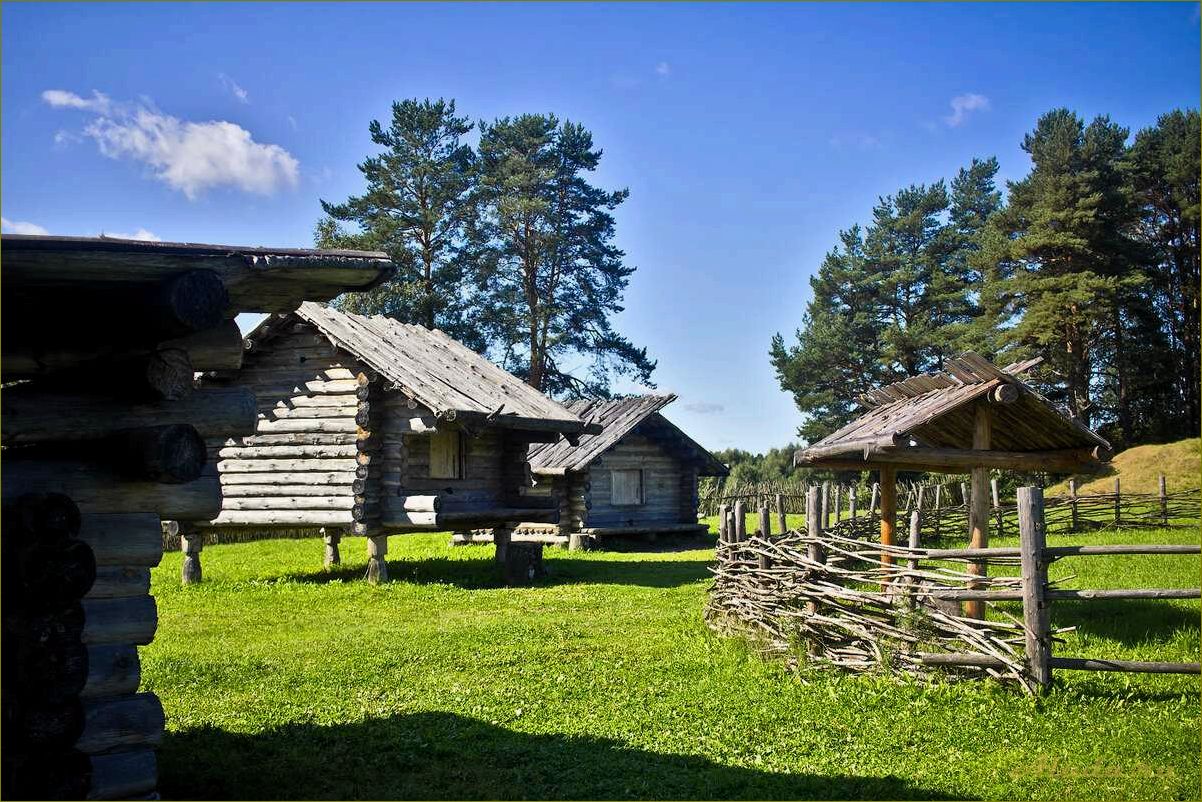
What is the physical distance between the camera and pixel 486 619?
13727mm

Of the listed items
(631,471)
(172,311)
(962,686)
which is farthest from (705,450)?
(172,311)

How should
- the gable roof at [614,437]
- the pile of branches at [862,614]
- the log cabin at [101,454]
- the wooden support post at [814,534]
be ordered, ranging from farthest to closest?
1. the gable roof at [614,437]
2. the wooden support post at [814,534]
3. the pile of branches at [862,614]
4. the log cabin at [101,454]

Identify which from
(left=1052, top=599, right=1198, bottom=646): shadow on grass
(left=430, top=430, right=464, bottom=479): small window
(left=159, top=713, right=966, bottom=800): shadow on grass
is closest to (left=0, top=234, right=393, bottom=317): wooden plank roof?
(left=159, top=713, right=966, bottom=800): shadow on grass

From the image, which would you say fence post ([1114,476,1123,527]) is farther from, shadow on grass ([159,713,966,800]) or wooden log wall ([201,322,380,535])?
shadow on grass ([159,713,966,800])

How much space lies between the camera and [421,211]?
39.7 meters

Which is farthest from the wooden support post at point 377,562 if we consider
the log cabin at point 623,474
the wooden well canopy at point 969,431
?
the log cabin at point 623,474

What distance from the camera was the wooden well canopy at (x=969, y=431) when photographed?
10148 mm

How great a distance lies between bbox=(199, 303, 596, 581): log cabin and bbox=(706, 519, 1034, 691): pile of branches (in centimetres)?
798

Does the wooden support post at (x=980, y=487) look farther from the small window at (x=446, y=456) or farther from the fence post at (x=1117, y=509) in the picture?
the fence post at (x=1117, y=509)

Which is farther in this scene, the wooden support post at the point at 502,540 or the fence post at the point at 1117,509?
the fence post at the point at 1117,509

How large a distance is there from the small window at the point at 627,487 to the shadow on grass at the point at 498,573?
6282mm

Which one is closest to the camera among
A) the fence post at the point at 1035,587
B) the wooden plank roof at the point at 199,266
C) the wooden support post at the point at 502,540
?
the wooden plank roof at the point at 199,266

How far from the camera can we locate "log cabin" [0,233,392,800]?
16.5 feet

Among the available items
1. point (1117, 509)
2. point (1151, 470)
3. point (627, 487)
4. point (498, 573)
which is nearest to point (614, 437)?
point (627, 487)
